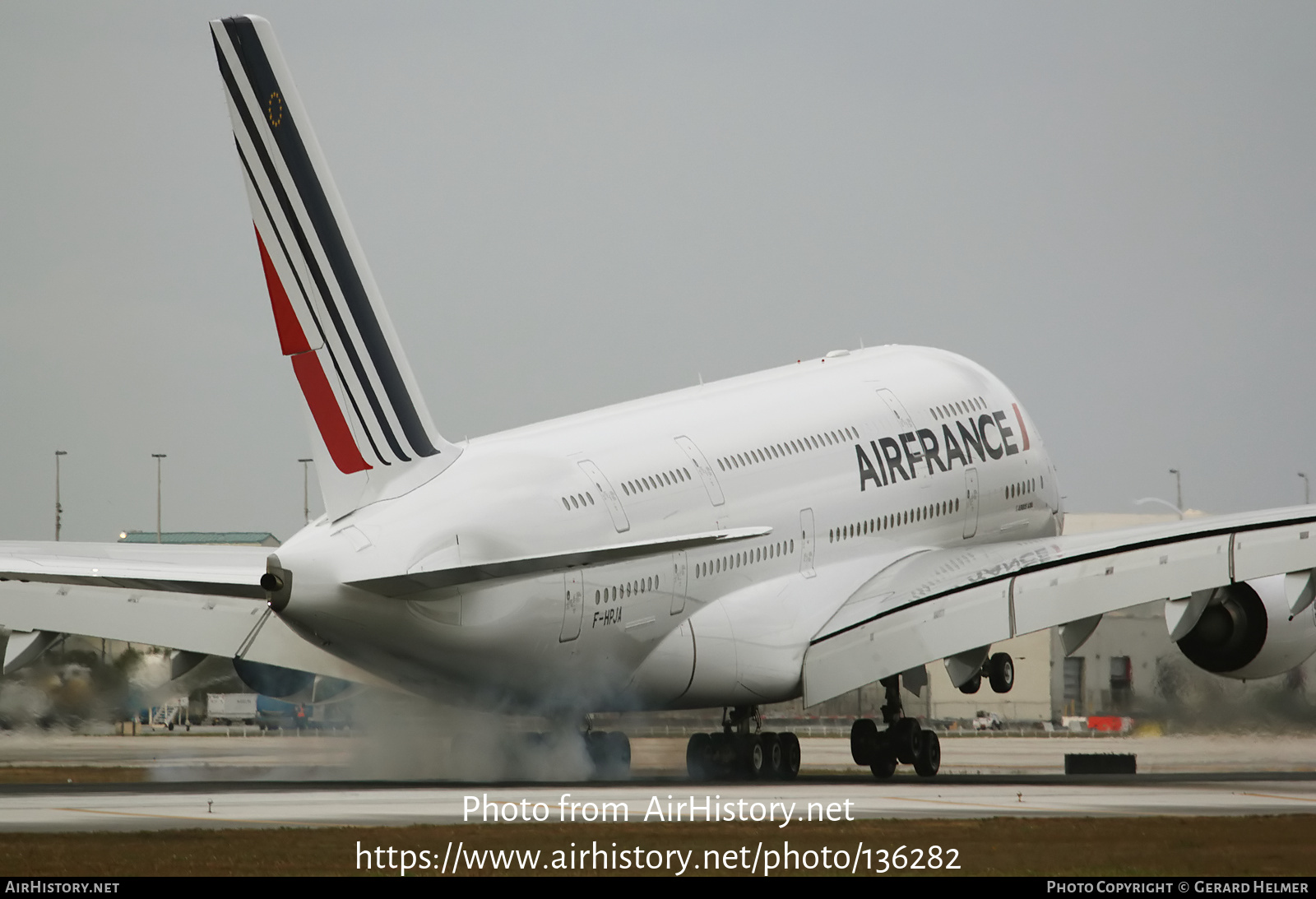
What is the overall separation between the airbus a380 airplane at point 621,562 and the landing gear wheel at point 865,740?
4 cm

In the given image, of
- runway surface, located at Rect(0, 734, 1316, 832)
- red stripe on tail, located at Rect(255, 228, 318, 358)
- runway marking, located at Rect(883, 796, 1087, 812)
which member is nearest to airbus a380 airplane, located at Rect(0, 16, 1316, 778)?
red stripe on tail, located at Rect(255, 228, 318, 358)

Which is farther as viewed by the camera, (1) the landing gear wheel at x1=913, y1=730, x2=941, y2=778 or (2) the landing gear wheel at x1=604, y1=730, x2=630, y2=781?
(1) the landing gear wheel at x1=913, y1=730, x2=941, y2=778

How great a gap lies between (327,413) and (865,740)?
1075 centimetres

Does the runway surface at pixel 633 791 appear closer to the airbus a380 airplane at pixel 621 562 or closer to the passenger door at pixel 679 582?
the airbus a380 airplane at pixel 621 562

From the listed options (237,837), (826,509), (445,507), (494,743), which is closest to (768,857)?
(237,837)

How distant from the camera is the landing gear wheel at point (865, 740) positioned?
30172mm

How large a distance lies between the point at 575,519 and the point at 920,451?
36.3 ft

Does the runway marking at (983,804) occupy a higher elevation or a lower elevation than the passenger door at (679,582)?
lower

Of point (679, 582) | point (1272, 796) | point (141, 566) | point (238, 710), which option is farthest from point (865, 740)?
point (238, 710)

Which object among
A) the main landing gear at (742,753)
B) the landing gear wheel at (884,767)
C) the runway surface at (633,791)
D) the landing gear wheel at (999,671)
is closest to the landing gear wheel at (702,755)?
the main landing gear at (742,753)

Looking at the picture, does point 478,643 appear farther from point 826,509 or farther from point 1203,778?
point 1203,778

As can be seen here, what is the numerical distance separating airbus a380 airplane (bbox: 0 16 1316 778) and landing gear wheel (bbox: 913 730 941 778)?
129 millimetres

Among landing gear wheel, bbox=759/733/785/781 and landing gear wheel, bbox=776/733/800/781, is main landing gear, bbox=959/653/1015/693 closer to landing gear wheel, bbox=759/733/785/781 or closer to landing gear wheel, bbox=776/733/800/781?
landing gear wheel, bbox=776/733/800/781

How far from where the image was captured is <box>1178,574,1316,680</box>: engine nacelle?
Result: 92.7ft
